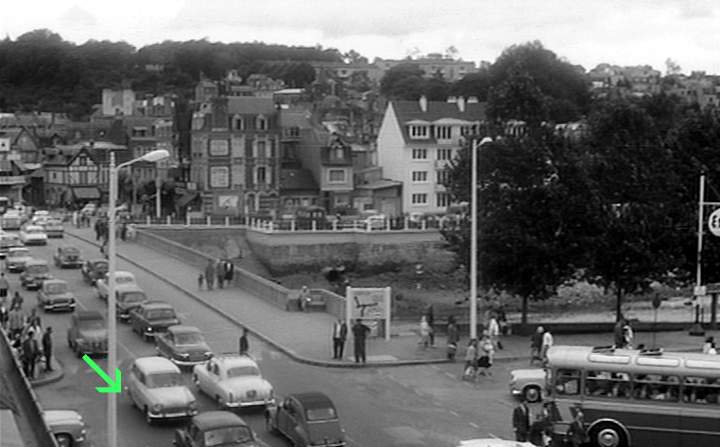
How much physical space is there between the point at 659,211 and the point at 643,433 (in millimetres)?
21486

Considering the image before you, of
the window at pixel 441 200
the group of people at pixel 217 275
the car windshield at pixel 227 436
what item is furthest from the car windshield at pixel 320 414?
the window at pixel 441 200

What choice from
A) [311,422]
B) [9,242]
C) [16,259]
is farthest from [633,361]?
[9,242]

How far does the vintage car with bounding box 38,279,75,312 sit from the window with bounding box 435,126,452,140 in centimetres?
5555

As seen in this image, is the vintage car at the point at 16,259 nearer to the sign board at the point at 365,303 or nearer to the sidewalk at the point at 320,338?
the sidewalk at the point at 320,338

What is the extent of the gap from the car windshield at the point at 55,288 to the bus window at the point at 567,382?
25.6m

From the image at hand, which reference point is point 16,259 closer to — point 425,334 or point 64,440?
point 425,334

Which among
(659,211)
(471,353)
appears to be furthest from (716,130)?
(471,353)

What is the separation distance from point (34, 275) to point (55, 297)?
7.48 meters

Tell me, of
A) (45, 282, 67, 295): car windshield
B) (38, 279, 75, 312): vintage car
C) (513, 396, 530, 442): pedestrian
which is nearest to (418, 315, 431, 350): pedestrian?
(513, 396, 530, 442): pedestrian

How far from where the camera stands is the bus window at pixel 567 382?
25.3 meters

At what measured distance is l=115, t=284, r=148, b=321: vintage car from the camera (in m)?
42.0

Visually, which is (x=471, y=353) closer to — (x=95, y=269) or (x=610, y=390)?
(x=610, y=390)

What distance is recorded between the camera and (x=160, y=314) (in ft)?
128

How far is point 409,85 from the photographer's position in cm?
19175
